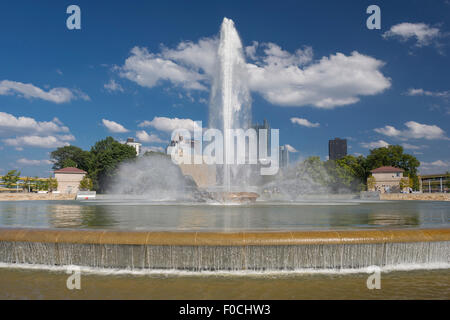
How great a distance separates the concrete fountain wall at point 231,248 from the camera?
7020 millimetres

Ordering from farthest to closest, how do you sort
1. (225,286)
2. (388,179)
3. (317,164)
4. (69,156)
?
(69,156)
(388,179)
(317,164)
(225,286)

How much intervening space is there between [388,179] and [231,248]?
76737 millimetres

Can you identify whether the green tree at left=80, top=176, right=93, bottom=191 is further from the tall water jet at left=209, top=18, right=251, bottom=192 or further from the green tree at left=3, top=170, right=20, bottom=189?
the tall water jet at left=209, top=18, right=251, bottom=192

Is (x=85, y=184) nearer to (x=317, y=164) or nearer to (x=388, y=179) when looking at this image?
(x=317, y=164)

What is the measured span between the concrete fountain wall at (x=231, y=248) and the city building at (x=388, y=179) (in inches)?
2819

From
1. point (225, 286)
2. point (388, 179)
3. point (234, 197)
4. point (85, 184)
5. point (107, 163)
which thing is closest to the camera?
point (225, 286)

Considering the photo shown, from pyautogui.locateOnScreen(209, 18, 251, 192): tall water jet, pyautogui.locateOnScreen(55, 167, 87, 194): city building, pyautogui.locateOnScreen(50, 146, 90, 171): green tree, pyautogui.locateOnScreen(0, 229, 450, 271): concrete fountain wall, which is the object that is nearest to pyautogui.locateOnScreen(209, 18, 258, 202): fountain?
pyautogui.locateOnScreen(209, 18, 251, 192): tall water jet

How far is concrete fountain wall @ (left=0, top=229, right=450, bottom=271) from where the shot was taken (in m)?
7.02

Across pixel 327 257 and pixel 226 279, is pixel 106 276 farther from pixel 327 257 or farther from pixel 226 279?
pixel 327 257

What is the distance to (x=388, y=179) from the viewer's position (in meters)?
75.1

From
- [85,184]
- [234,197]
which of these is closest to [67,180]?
[85,184]

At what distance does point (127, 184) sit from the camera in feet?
216
